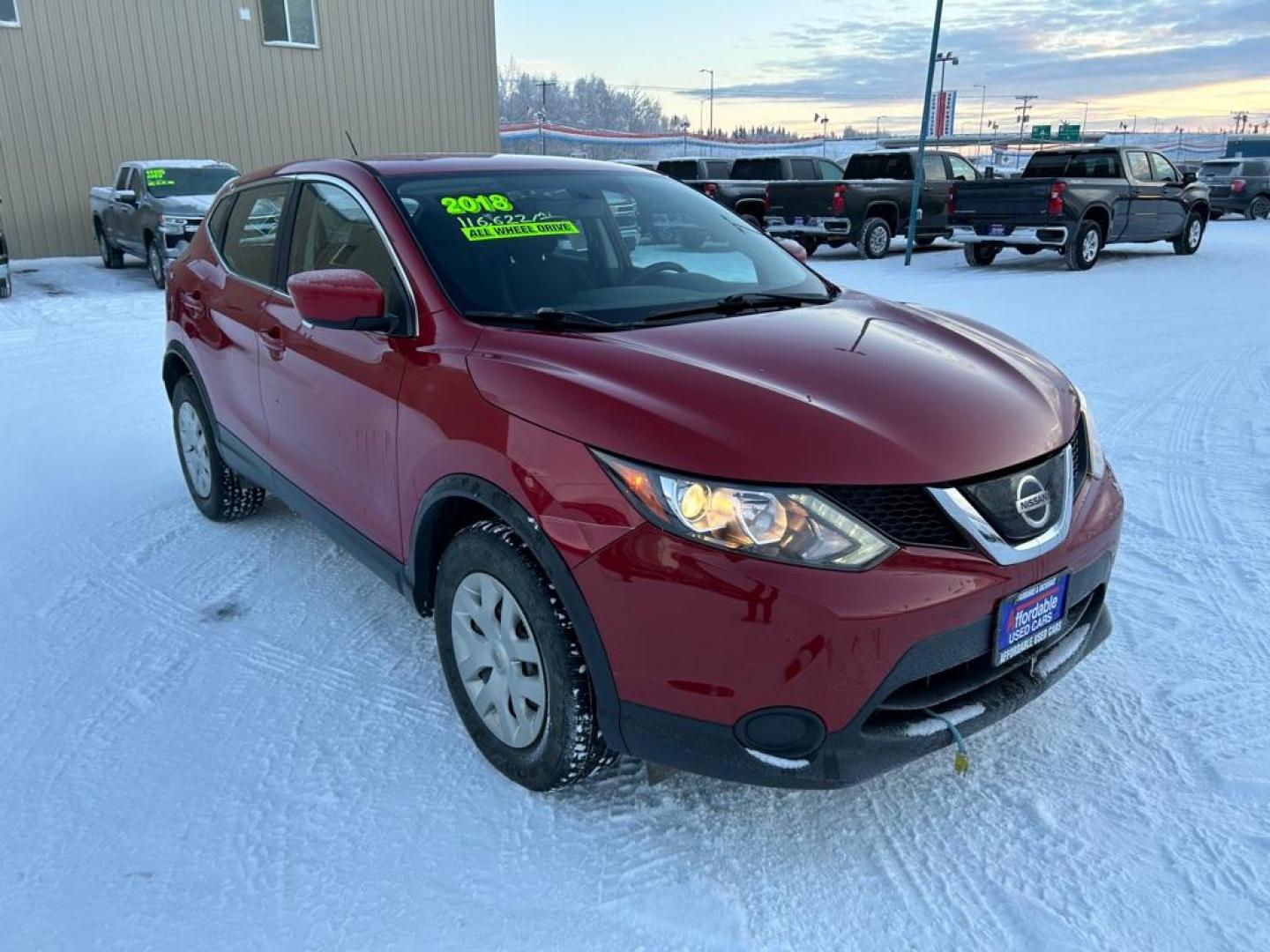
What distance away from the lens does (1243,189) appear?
25.8m

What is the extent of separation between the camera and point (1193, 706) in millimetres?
2947

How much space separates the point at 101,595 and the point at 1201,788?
154 inches

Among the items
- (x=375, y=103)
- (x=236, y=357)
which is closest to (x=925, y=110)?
(x=375, y=103)

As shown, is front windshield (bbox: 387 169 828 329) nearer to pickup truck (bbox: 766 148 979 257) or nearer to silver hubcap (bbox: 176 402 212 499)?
silver hubcap (bbox: 176 402 212 499)

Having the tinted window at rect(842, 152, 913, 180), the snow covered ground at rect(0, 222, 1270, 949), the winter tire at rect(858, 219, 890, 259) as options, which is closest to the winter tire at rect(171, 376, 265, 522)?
the snow covered ground at rect(0, 222, 1270, 949)

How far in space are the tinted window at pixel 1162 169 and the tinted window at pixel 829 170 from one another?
5507 mm

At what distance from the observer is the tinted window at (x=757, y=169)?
61.4 ft

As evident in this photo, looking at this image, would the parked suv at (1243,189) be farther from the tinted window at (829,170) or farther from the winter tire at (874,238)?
the winter tire at (874,238)

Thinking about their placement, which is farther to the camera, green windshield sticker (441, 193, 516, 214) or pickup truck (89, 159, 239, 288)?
pickup truck (89, 159, 239, 288)

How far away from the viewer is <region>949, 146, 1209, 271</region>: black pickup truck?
45.7 feet

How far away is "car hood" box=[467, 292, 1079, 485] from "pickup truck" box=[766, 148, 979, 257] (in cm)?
1406

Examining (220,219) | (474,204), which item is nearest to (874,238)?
(220,219)

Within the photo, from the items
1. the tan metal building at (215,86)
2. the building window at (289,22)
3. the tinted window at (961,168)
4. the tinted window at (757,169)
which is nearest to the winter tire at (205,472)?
the tan metal building at (215,86)

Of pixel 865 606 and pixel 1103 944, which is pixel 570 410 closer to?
pixel 865 606
